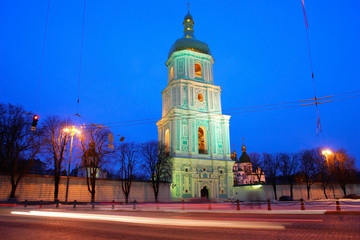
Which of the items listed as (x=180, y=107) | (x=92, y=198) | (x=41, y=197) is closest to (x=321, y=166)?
(x=180, y=107)

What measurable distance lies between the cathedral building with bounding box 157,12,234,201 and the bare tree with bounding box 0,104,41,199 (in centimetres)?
2121

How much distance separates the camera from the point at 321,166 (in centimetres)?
5300

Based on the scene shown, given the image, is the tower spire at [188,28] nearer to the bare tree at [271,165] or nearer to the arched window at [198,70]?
the arched window at [198,70]

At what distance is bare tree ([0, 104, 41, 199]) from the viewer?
28.9m

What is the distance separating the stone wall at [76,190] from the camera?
93.9ft

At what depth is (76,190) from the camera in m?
32.7

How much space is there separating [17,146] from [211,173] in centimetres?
2973

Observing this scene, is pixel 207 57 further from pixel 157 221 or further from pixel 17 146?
pixel 157 221

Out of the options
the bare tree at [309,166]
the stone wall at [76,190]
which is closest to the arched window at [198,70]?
the stone wall at [76,190]

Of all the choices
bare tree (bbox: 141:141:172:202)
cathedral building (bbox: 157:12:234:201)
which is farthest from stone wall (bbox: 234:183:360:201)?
Result: bare tree (bbox: 141:141:172:202)

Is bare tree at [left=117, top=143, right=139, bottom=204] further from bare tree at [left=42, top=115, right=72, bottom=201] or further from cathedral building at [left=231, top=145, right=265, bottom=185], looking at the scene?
cathedral building at [left=231, top=145, right=265, bottom=185]

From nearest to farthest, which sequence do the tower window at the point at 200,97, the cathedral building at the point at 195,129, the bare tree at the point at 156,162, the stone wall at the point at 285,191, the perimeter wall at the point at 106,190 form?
the perimeter wall at the point at 106,190, the bare tree at the point at 156,162, the cathedral building at the point at 195,129, the stone wall at the point at 285,191, the tower window at the point at 200,97

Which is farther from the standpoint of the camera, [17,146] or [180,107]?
[180,107]

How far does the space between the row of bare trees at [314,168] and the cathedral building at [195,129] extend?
37.6ft
